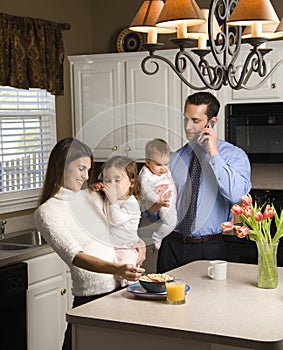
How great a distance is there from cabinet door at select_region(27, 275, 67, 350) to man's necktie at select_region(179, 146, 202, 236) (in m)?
0.96

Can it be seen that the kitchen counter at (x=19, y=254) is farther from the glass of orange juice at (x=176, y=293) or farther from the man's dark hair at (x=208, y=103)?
the glass of orange juice at (x=176, y=293)

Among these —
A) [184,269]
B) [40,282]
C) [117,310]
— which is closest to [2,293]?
[40,282]

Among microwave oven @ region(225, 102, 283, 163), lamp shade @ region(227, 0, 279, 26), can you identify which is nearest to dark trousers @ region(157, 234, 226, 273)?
microwave oven @ region(225, 102, 283, 163)

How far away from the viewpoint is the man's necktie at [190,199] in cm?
387

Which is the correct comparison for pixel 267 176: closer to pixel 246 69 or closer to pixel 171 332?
pixel 246 69

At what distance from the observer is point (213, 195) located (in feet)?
12.8

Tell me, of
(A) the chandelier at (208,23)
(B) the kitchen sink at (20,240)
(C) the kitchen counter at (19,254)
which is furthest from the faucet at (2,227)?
(A) the chandelier at (208,23)

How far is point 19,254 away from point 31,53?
5.05 ft

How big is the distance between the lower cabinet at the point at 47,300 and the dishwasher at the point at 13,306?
76mm

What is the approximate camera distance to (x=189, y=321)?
102 inches

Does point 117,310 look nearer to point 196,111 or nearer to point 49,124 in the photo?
point 196,111

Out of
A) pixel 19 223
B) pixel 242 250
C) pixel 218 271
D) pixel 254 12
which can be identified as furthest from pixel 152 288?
pixel 19 223

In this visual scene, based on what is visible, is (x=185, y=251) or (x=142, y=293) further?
(x=185, y=251)

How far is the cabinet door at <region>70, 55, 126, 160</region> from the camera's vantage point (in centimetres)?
518
